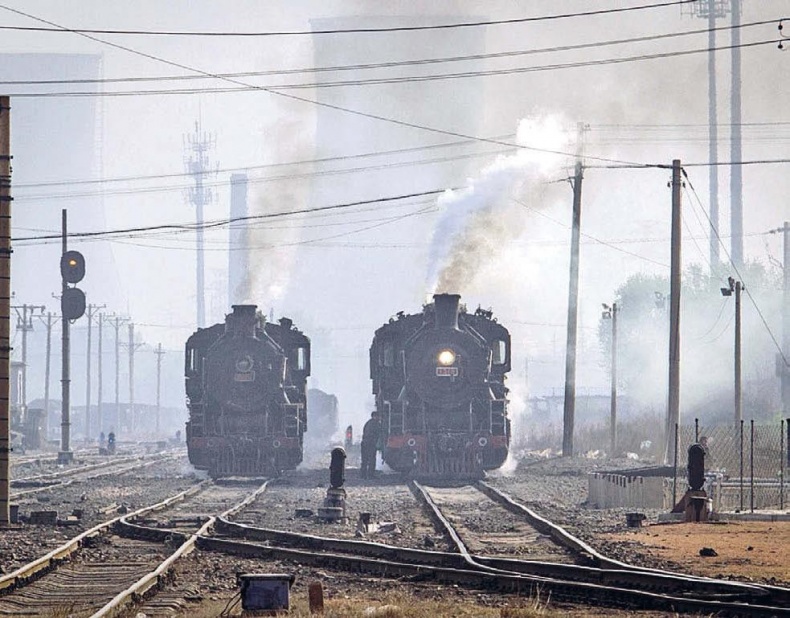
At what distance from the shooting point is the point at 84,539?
63.7ft

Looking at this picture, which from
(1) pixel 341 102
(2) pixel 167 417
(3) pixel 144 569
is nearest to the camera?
(3) pixel 144 569

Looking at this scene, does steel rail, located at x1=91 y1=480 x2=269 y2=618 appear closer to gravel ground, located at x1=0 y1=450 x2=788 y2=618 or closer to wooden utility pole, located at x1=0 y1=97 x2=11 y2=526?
gravel ground, located at x1=0 y1=450 x2=788 y2=618

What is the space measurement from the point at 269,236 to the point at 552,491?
65.9 feet

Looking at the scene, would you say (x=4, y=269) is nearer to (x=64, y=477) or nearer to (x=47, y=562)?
(x=47, y=562)

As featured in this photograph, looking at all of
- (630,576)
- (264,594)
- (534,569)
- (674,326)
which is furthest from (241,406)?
(264,594)

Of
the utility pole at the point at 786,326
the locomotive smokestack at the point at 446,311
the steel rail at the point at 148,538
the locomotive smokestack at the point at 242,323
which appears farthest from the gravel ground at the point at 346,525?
the utility pole at the point at 786,326

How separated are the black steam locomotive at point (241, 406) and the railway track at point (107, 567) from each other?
11.8 metres

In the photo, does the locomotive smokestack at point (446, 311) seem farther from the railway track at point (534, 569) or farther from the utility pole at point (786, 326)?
the utility pole at point (786, 326)

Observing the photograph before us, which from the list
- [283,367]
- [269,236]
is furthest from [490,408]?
[269,236]

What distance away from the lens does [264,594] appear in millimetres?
12125

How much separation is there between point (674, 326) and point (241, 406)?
11.1 m

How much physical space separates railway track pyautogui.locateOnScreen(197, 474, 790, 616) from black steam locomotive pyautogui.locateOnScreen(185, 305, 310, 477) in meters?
15.7

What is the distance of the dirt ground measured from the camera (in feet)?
51.6

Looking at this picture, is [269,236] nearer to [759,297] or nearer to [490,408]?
[490,408]
